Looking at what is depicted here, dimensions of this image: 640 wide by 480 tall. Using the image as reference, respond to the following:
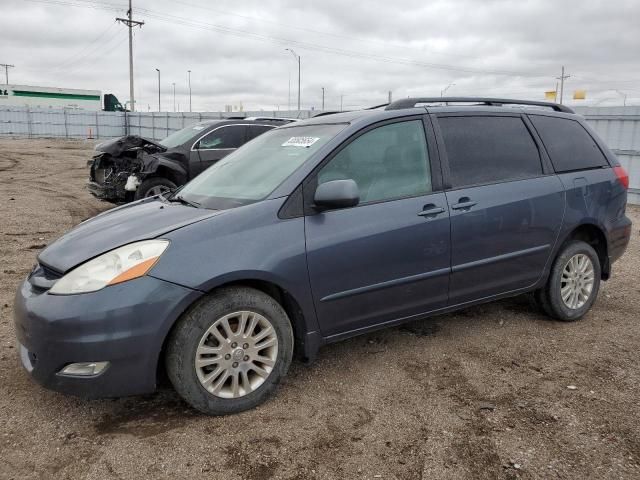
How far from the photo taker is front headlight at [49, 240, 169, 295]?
8.89 feet

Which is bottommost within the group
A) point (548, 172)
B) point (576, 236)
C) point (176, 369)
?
point (176, 369)

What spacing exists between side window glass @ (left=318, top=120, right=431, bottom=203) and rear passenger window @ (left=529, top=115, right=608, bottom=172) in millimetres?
1313

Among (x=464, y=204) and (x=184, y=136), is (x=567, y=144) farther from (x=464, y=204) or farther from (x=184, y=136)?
(x=184, y=136)

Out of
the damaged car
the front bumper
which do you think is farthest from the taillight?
the damaged car

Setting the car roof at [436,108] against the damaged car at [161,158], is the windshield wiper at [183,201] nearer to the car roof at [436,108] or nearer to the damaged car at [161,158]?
the car roof at [436,108]

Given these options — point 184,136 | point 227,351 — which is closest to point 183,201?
point 227,351

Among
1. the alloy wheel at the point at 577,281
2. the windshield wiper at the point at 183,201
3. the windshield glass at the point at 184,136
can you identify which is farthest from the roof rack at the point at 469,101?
the windshield glass at the point at 184,136

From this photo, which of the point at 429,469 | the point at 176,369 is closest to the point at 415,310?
the point at 429,469

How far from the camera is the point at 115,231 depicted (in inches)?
123

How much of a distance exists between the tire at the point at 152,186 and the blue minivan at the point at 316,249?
4793 millimetres

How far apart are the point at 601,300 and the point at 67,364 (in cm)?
466

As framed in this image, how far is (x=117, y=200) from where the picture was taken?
914 cm

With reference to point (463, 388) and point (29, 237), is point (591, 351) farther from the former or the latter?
point (29, 237)

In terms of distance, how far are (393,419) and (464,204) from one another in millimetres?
1553
